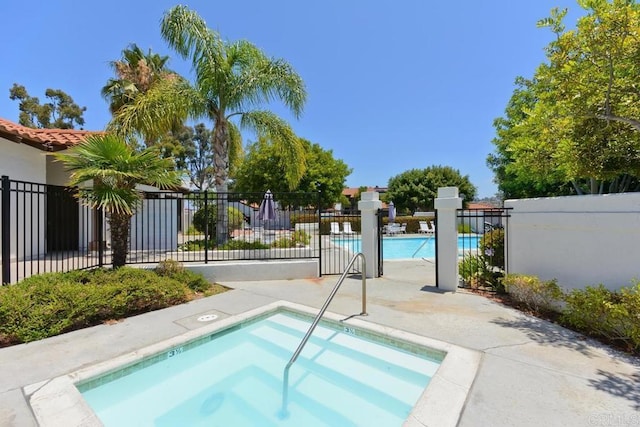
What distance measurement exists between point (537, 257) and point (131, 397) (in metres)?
7.64

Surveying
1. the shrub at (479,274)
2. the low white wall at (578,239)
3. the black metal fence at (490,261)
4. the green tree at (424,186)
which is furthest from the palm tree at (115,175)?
the green tree at (424,186)

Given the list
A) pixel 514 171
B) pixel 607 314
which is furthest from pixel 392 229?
pixel 607 314

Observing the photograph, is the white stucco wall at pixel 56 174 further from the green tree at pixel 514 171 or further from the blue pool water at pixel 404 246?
the green tree at pixel 514 171

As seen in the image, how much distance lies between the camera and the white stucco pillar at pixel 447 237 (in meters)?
7.74

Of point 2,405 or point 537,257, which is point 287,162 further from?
point 2,405

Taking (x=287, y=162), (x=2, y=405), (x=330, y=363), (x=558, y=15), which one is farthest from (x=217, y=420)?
(x=287, y=162)

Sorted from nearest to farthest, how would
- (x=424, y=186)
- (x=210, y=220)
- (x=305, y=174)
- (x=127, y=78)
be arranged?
(x=210, y=220)
(x=127, y=78)
(x=305, y=174)
(x=424, y=186)

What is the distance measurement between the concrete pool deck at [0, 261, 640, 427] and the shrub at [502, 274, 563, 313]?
1.36 ft

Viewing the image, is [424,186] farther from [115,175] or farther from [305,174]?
[115,175]

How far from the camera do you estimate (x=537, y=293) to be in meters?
6.12

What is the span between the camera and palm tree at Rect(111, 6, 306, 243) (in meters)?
9.90

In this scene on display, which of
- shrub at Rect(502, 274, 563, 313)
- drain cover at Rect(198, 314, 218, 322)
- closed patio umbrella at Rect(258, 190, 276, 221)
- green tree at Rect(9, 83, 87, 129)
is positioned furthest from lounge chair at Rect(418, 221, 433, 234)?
green tree at Rect(9, 83, 87, 129)

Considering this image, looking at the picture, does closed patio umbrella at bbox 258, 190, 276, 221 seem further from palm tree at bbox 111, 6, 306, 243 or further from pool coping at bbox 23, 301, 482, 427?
pool coping at bbox 23, 301, 482, 427

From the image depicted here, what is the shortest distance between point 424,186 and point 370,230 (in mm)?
36517
